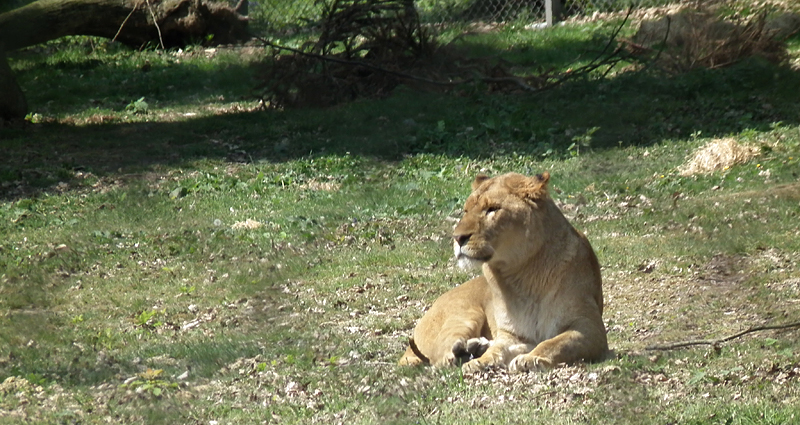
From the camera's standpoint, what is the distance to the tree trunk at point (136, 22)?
55.3 feet

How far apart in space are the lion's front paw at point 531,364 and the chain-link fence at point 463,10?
1665 cm

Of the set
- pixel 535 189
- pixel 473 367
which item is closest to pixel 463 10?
pixel 535 189

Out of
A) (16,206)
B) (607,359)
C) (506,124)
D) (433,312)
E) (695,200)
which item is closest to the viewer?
(607,359)

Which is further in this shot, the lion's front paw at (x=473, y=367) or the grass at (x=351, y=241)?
the lion's front paw at (x=473, y=367)

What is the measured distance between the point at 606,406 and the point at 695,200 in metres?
6.23

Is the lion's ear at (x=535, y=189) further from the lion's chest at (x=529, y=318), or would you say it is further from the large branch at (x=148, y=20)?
the large branch at (x=148, y=20)

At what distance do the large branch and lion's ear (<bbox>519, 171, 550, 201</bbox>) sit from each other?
45.8 ft

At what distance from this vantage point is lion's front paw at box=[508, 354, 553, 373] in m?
5.60

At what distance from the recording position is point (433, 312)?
646 cm

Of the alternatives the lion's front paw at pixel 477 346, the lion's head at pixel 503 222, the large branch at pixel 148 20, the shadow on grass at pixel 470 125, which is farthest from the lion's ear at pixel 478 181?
the large branch at pixel 148 20

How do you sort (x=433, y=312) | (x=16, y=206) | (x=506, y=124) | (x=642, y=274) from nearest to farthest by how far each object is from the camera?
1. (x=433, y=312)
2. (x=642, y=274)
3. (x=16, y=206)
4. (x=506, y=124)

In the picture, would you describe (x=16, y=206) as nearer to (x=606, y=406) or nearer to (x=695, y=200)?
(x=695, y=200)

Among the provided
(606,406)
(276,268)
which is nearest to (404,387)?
(606,406)

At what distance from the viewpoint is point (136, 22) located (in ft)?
70.7
